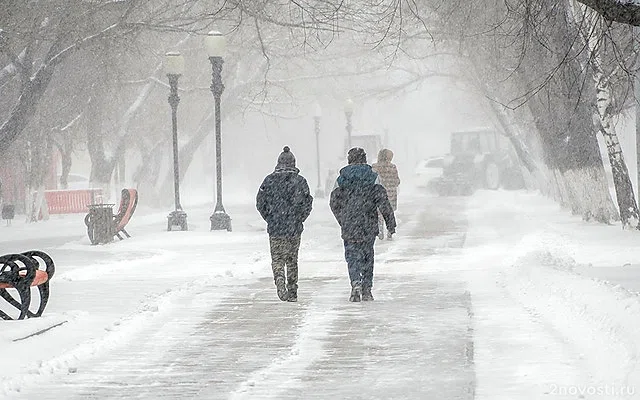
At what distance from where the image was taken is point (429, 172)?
5872 cm

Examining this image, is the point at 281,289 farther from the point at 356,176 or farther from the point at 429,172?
the point at 429,172

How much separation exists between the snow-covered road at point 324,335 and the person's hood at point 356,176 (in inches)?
53.2

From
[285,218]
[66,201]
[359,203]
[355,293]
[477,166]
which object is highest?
[477,166]

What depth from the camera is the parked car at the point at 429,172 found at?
5712cm

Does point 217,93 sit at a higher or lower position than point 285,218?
higher

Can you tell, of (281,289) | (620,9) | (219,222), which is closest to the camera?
(620,9)

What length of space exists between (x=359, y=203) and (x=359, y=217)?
0.17m

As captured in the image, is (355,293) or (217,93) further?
(217,93)

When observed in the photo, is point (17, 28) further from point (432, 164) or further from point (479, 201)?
point (432, 164)

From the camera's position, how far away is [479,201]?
1810 inches

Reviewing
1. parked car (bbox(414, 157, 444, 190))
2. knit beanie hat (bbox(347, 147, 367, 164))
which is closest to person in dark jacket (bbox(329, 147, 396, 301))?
knit beanie hat (bbox(347, 147, 367, 164))

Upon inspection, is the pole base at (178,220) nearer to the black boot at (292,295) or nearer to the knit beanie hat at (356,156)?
the knit beanie hat at (356,156)

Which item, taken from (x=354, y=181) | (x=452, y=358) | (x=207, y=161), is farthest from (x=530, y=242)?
(x=207, y=161)

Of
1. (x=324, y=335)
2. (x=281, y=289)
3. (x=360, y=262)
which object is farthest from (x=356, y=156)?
(x=324, y=335)
